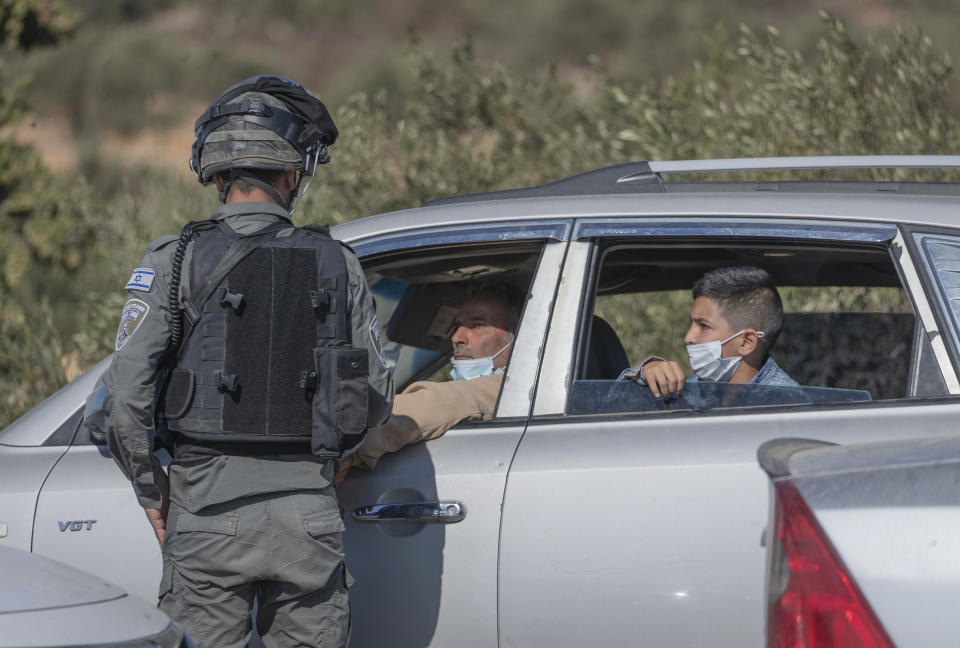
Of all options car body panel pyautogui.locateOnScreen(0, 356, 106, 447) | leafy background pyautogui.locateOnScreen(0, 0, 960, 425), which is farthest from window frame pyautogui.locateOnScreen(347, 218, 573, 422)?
leafy background pyautogui.locateOnScreen(0, 0, 960, 425)

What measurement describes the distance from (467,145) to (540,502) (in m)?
6.67

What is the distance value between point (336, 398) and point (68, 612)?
720 millimetres

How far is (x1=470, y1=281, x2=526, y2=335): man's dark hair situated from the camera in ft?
→ 12.9

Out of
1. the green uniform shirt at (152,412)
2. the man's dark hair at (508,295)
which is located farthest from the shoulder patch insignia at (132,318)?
the man's dark hair at (508,295)

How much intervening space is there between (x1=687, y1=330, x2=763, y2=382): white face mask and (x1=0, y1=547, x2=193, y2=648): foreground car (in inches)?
72.8

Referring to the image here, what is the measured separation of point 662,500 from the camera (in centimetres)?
261

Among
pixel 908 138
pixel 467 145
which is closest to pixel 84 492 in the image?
pixel 908 138

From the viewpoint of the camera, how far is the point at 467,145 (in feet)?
29.8

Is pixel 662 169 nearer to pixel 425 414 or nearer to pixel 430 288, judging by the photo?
pixel 425 414

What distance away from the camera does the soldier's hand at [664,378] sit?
2.99m

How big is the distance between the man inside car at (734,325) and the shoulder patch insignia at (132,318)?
174 centimetres

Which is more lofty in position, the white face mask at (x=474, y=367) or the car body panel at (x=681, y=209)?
the car body panel at (x=681, y=209)

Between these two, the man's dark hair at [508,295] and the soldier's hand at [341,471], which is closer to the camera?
the soldier's hand at [341,471]

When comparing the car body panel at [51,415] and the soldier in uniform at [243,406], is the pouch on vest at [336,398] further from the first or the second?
the car body panel at [51,415]
